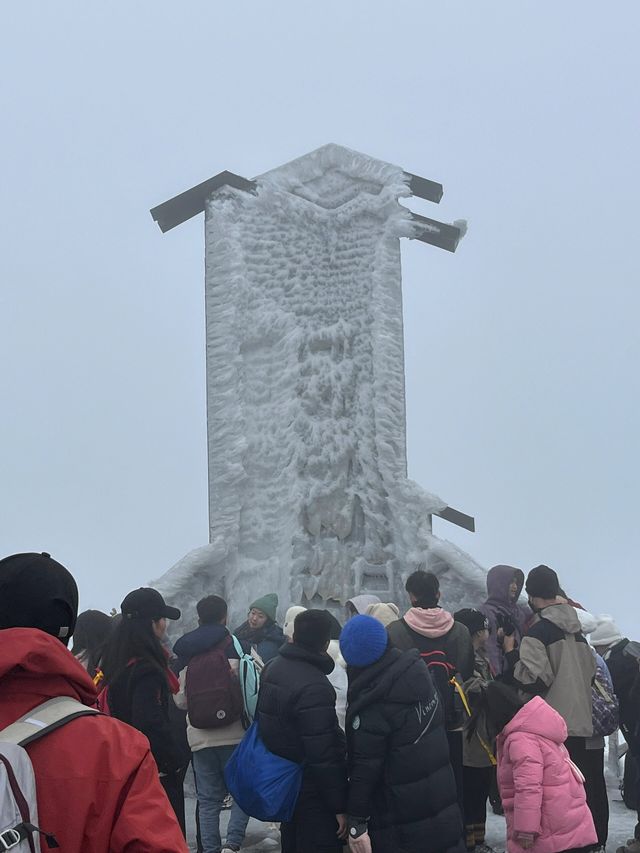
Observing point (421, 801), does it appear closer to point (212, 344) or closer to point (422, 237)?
point (212, 344)

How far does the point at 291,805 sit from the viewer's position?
420 centimetres

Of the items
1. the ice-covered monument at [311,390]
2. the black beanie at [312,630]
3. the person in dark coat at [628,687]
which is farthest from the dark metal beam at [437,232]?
the black beanie at [312,630]

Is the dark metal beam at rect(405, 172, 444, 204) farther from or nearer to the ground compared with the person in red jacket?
farther from the ground

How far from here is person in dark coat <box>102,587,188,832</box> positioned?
4.12 metres

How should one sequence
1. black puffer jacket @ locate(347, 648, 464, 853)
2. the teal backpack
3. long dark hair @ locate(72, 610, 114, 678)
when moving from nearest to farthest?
black puffer jacket @ locate(347, 648, 464, 853) < long dark hair @ locate(72, 610, 114, 678) < the teal backpack

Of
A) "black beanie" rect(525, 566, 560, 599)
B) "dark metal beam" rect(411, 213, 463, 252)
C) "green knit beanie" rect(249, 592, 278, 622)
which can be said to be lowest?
"green knit beanie" rect(249, 592, 278, 622)

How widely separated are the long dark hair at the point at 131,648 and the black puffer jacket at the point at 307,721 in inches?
19.1

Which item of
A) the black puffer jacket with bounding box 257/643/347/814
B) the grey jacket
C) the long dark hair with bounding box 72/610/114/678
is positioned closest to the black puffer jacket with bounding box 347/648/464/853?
the black puffer jacket with bounding box 257/643/347/814

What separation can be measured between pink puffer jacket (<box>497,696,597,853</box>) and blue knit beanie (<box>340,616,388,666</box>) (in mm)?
739

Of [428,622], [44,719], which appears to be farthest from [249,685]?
[44,719]

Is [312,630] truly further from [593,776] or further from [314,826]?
[593,776]

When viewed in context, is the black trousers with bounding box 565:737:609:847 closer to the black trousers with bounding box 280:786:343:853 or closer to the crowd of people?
the crowd of people

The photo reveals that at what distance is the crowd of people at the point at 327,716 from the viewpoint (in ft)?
5.92

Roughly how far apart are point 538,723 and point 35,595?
287 cm
